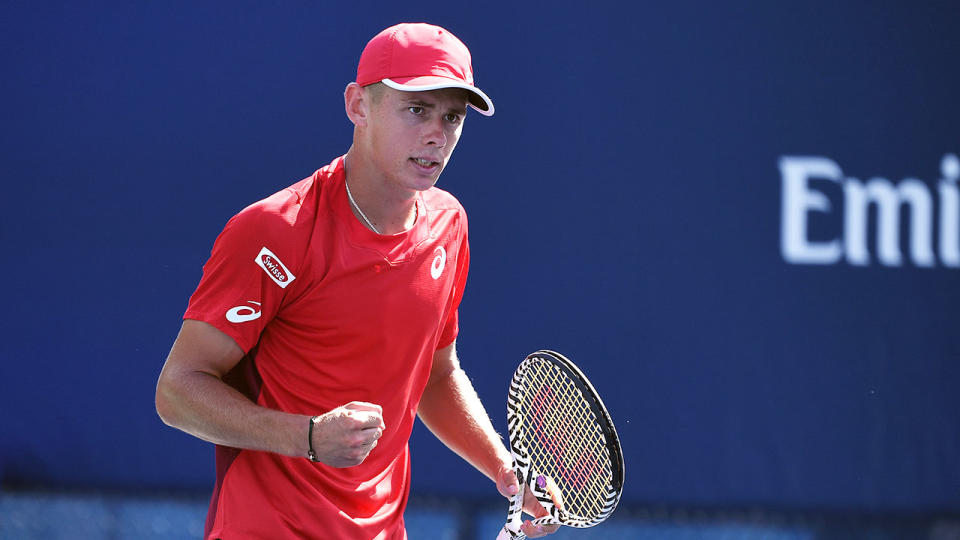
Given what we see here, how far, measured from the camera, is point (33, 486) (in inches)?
159

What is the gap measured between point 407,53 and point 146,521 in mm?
2394

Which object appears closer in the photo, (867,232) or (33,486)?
(33,486)

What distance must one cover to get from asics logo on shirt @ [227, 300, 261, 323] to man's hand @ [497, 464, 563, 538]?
0.65m

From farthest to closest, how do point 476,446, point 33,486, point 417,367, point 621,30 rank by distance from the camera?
point 621,30 → point 33,486 → point 476,446 → point 417,367

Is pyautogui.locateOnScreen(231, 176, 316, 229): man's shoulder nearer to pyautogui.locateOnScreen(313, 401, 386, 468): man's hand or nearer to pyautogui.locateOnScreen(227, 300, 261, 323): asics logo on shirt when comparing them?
pyautogui.locateOnScreen(227, 300, 261, 323): asics logo on shirt

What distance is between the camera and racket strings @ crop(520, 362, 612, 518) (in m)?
2.67

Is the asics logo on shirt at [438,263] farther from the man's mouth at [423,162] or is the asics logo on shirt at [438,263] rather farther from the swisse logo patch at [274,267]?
the swisse logo patch at [274,267]

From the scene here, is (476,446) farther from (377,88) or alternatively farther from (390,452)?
(377,88)

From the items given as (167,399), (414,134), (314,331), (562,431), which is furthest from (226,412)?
(562,431)

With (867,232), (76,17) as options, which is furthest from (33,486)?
(867,232)

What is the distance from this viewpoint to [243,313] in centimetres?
217

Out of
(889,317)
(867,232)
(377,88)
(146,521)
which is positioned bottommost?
(146,521)

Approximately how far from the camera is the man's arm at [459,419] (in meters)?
2.59

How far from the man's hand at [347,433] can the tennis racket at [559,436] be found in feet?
1.86
